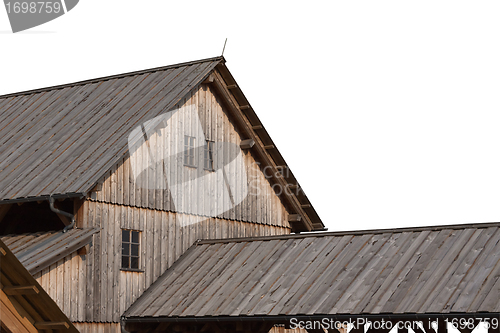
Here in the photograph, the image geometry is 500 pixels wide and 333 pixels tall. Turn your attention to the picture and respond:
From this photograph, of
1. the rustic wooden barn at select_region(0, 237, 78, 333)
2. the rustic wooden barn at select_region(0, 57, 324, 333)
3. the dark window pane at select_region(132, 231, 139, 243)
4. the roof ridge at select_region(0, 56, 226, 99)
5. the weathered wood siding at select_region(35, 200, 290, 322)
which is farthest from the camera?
the roof ridge at select_region(0, 56, 226, 99)

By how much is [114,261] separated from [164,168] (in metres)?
3.20

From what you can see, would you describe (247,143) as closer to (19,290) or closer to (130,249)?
(130,249)

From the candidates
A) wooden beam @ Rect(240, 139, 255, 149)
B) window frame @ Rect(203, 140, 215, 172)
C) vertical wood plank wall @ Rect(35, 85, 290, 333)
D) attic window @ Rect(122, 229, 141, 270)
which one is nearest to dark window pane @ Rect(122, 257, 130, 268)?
attic window @ Rect(122, 229, 141, 270)

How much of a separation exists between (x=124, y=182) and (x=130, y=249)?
1.83 metres

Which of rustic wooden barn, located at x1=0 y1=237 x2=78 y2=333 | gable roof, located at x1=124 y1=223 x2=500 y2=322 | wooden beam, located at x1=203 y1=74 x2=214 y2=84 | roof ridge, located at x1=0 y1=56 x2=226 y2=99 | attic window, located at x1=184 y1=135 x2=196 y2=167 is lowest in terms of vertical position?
rustic wooden barn, located at x1=0 y1=237 x2=78 y2=333

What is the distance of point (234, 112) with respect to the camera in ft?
78.5

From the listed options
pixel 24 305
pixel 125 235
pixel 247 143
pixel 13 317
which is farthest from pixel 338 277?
pixel 13 317

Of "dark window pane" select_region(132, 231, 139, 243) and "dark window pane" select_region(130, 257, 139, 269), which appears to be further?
"dark window pane" select_region(132, 231, 139, 243)

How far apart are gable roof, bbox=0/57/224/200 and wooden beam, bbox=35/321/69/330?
10419mm

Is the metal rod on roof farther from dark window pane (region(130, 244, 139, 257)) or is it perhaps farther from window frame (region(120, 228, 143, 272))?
dark window pane (region(130, 244, 139, 257))

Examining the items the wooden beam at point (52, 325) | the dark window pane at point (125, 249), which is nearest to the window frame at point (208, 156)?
the dark window pane at point (125, 249)

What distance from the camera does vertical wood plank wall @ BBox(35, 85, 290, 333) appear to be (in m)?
18.5

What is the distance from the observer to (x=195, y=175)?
22594mm

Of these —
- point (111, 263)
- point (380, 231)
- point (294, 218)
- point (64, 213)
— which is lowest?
point (380, 231)
